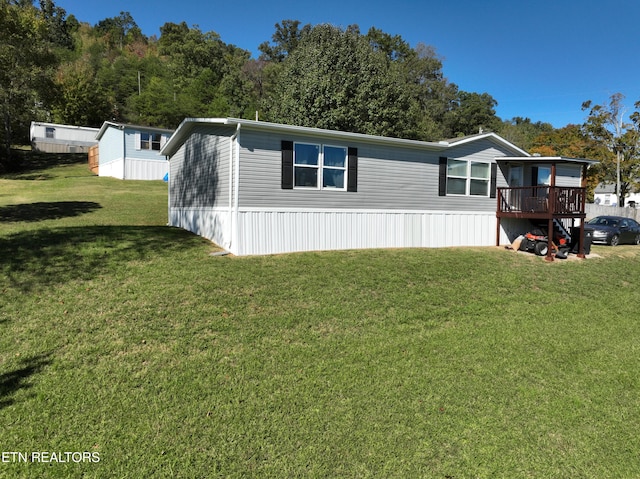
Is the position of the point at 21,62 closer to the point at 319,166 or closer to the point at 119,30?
the point at 319,166

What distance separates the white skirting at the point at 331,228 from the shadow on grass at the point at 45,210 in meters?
3.66

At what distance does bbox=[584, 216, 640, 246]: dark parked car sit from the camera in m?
16.0

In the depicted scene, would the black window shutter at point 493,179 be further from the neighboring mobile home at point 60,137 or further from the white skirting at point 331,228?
the neighboring mobile home at point 60,137

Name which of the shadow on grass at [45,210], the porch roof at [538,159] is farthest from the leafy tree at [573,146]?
the shadow on grass at [45,210]

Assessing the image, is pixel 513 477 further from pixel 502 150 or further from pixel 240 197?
pixel 502 150

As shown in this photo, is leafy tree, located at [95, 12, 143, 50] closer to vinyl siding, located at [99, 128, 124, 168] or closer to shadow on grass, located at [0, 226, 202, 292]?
vinyl siding, located at [99, 128, 124, 168]

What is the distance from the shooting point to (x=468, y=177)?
500 inches

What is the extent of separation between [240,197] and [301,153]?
199 cm

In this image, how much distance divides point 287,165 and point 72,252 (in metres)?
4.92

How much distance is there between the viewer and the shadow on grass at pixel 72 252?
6234mm

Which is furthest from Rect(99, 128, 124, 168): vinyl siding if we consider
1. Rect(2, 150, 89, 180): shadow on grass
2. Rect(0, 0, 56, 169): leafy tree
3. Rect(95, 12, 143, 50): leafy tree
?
Rect(95, 12, 143, 50): leafy tree

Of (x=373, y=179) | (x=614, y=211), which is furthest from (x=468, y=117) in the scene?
(x=373, y=179)

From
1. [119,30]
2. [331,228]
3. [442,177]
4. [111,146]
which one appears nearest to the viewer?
[331,228]

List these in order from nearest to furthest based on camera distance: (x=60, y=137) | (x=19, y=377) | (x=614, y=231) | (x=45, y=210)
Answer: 1. (x=19, y=377)
2. (x=45, y=210)
3. (x=614, y=231)
4. (x=60, y=137)
